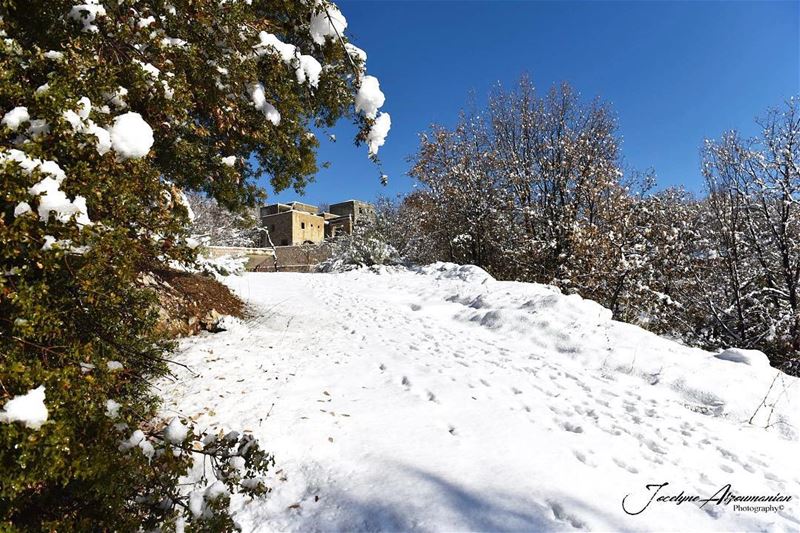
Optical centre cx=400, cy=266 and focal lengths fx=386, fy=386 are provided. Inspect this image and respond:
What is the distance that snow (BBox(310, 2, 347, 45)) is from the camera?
4447 mm

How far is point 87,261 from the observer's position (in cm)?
169

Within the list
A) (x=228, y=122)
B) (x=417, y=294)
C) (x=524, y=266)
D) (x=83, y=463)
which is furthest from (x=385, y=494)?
(x=524, y=266)

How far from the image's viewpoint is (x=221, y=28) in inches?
144

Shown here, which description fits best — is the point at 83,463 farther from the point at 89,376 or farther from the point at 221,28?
the point at 221,28

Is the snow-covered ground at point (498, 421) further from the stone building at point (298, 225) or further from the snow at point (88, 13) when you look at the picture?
the stone building at point (298, 225)

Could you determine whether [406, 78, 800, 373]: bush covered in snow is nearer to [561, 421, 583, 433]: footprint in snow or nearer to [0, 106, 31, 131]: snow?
[561, 421, 583, 433]: footprint in snow

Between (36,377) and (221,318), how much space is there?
512 centimetres

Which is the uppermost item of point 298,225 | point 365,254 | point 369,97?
point 298,225

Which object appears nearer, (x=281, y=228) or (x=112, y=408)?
(x=112, y=408)

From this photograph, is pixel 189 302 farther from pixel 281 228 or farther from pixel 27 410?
pixel 281 228

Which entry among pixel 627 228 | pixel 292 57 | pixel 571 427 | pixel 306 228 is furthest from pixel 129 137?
pixel 306 228

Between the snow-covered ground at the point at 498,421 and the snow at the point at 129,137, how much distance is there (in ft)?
7.49

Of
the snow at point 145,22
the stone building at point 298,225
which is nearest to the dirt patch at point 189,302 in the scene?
the snow at point 145,22

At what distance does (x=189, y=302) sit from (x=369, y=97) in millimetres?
3413
